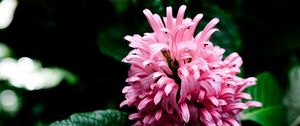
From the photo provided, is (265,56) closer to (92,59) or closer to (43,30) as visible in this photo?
(92,59)

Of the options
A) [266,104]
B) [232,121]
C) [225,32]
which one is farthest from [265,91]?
[232,121]

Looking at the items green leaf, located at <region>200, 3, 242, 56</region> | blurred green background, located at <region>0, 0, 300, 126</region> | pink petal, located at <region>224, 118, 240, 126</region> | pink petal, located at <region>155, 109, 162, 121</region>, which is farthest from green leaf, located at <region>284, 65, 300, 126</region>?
pink petal, located at <region>155, 109, 162, 121</region>

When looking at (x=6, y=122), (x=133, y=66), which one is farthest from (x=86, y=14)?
(x=133, y=66)

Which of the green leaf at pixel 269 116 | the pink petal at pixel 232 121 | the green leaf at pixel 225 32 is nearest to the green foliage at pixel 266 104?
the green leaf at pixel 269 116

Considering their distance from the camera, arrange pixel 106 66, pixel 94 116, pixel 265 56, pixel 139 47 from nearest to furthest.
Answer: pixel 139 47 < pixel 94 116 < pixel 106 66 < pixel 265 56

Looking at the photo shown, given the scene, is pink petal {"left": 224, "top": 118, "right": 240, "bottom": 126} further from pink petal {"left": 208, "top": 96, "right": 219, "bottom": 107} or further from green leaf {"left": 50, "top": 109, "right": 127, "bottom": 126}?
green leaf {"left": 50, "top": 109, "right": 127, "bottom": 126}

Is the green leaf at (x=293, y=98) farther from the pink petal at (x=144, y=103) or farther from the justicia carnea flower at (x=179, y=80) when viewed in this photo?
the pink petal at (x=144, y=103)
